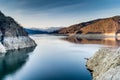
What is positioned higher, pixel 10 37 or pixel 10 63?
pixel 10 37

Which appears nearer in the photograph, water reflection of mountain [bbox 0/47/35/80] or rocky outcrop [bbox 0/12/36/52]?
water reflection of mountain [bbox 0/47/35/80]

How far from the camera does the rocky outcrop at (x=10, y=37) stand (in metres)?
83.2

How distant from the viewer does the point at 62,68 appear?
44281 mm

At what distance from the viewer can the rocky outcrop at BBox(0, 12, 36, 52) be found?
273 feet

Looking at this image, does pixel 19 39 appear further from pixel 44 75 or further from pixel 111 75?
pixel 111 75

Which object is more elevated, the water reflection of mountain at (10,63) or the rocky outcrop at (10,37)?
the rocky outcrop at (10,37)

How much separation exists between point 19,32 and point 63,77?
65.2m

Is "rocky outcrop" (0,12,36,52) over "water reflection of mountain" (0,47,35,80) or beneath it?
over

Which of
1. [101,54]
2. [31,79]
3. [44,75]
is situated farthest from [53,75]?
[101,54]

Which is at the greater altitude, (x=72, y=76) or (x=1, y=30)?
(x=1, y=30)

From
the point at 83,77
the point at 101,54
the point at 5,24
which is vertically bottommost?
the point at 83,77

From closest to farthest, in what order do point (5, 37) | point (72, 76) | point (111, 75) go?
point (111, 75), point (72, 76), point (5, 37)

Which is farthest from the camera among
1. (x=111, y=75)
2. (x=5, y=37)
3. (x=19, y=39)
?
(x=19, y=39)

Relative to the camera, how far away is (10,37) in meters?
88.8
